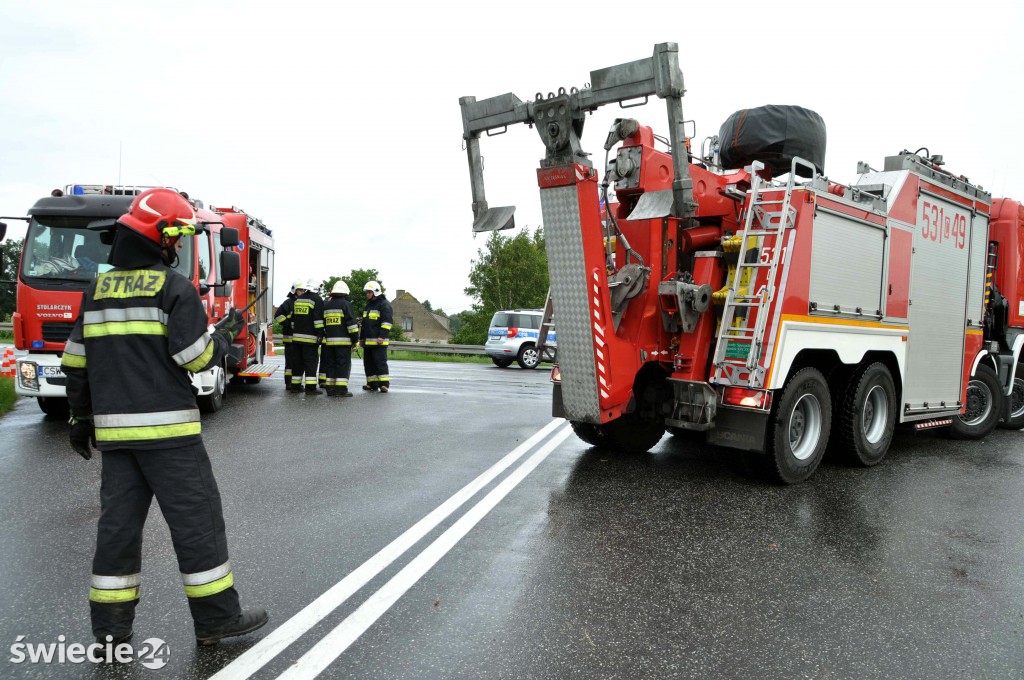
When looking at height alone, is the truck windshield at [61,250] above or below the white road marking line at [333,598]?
above

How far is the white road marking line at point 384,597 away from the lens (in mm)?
3021

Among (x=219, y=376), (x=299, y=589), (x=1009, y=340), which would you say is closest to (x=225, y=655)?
(x=299, y=589)

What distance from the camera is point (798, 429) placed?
6680mm

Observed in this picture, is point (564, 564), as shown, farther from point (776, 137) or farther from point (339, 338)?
point (339, 338)

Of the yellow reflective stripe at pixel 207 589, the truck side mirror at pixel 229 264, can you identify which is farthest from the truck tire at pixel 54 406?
the yellow reflective stripe at pixel 207 589

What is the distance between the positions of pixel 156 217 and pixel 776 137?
19.4ft

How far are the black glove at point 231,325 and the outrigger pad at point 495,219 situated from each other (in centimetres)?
309

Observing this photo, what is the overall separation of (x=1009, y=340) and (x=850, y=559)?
261 inches

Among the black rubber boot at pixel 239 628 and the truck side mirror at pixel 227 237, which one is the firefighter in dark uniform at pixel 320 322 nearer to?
the truck side mirror at pixel 227 237

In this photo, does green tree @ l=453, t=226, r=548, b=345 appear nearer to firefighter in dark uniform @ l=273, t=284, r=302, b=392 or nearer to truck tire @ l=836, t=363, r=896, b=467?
firefighter in dark uniform @ l=273, t=284, r=302, b=392

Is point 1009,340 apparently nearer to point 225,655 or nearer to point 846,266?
point 846,266

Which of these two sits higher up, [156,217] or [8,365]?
[156,217]

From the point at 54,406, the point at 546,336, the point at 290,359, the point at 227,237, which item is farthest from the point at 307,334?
the point at 546,336

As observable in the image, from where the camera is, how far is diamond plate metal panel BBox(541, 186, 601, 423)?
5.98 meters
